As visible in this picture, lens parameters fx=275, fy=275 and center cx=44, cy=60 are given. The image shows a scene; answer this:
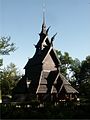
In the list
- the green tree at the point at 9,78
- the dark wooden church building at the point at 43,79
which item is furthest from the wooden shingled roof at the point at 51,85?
the green tree at the point at 9,78

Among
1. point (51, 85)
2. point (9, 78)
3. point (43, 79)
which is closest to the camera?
point (51, 85)

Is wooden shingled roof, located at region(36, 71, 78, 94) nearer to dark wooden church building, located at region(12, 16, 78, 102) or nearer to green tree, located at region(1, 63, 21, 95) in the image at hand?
dark wooden church building, located at region(12, 16, 78, 102)

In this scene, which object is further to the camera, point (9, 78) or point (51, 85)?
point (9, 78)

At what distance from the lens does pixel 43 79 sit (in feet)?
166

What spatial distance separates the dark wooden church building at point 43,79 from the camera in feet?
162

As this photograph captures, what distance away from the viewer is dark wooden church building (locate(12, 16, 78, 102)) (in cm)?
4947

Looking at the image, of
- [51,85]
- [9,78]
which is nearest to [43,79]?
[51,85]

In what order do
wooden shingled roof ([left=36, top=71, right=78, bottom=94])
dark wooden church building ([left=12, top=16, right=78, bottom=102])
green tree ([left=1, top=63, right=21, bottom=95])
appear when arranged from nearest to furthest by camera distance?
wooden shingled roof ([left=36, top=71, right=78, bottom=94]) < dark wooden church building ([left=12, top=16, right=78, bottom=102]) < green tree ([left=1, top=63, right=21, bottom=95])

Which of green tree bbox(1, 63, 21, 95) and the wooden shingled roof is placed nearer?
the wooden shingled roof

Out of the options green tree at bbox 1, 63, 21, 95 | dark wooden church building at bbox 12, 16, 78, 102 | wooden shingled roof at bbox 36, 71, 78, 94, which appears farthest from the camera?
green tree at bbox 1, 63, 21, 95

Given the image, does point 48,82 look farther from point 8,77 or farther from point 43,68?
point 8,77

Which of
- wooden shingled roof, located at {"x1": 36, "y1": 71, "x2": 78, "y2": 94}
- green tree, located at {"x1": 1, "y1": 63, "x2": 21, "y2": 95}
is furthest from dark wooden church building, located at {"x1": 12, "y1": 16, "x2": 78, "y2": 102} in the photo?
green tree, located at {"x1": 1, "y1": 63, "x2": 21, "y2": 95}

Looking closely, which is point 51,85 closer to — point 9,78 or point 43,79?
point 43,79

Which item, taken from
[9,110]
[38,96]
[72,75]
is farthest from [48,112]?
[72,75]
